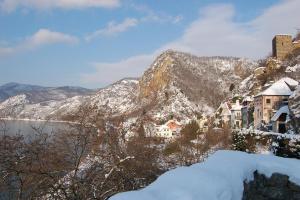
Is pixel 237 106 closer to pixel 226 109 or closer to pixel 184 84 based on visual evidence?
pixel 226 109

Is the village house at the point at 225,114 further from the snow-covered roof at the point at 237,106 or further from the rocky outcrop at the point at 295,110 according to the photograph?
the rocky outcrop at the point at 295,110

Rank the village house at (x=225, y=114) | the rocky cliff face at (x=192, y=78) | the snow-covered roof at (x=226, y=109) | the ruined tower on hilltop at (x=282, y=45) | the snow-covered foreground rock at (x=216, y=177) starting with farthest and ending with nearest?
the rocky cliff face at (x=192, y=78)
the snow-covered roof at (x=226, y=109)
the village house at (x=225, y=114)
the ruined tower on hilltop at (x=282, y=45)
the snow-covered foreground rock at (x=216, y=177)

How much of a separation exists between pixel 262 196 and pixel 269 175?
14.3 inches

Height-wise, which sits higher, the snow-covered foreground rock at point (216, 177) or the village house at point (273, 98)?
the village house at point (273, 98)

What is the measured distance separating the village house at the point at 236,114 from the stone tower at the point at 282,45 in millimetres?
9645

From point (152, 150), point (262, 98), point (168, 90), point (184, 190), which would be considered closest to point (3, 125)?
point (152, 150)

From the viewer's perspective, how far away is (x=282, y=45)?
206 ft

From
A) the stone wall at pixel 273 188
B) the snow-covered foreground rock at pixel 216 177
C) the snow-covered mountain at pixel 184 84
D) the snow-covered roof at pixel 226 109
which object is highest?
the snow-covered mountain at pixel 184 84

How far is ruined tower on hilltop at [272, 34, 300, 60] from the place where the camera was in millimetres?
61906

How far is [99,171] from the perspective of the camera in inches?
479

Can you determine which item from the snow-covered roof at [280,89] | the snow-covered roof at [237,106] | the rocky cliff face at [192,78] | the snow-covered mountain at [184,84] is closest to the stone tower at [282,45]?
the snow-covered roof at [237,106]

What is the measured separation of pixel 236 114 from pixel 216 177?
5633cm

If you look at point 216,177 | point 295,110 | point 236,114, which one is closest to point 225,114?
point 236,114

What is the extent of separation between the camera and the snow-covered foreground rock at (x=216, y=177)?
4.10m
